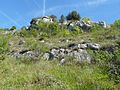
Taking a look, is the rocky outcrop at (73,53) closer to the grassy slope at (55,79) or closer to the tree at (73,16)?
the grassy slope at (55,79)

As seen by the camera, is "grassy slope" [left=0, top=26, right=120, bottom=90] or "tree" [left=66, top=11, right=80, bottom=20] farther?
"tree" [left=66, top=11, right=80, bottom=20]

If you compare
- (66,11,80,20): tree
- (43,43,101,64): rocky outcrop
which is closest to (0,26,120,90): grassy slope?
(43,43,101,64): rocky outcrop

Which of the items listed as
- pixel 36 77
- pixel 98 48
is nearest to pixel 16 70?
pixel 36 77

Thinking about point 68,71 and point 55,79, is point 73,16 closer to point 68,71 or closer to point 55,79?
Result: point 68,71

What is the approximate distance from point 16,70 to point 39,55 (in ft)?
13.0

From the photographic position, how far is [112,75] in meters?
9.10

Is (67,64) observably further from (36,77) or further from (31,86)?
(31,86)

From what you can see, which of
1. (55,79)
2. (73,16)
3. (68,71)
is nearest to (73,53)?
(68,71)

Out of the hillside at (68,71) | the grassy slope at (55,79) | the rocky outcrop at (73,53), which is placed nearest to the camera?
the grassy slope at (55,79)

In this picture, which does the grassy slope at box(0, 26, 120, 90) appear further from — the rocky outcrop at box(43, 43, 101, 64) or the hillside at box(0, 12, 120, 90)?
the rocky outcrop at box(43, 43, 101, 64)

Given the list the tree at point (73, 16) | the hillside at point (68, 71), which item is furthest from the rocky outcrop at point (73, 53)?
the tree at point (73, 16)

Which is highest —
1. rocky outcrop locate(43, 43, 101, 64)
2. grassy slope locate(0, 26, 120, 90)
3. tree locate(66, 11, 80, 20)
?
tree locate(66, 11, 80, 20)

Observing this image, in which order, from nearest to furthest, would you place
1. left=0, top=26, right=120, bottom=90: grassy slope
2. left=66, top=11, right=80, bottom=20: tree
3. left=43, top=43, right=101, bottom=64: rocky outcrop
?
left=0, top=26, right=120, bottom=90: grassy slope → left=43, top=43, right=101, bottom=64: rocky outcrop → left=66, top=11, right=80, bottom=20: tree

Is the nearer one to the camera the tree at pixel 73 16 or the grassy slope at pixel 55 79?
the grassy slope at pixel 55 79
